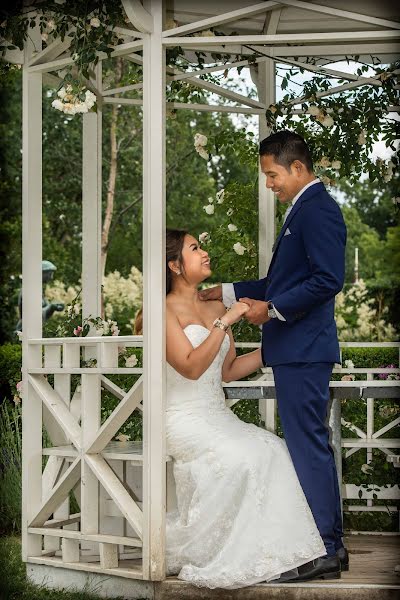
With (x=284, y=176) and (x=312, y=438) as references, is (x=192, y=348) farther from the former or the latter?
(x=284, y=176)

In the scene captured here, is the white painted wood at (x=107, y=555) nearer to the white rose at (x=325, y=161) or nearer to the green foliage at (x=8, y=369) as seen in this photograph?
the white rose at (x=325, y=161)

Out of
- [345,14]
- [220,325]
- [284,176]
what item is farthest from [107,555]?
[345,14]

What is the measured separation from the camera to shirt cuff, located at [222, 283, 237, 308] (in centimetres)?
536

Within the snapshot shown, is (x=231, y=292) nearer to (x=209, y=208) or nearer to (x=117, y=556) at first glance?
(x=117, y=556)

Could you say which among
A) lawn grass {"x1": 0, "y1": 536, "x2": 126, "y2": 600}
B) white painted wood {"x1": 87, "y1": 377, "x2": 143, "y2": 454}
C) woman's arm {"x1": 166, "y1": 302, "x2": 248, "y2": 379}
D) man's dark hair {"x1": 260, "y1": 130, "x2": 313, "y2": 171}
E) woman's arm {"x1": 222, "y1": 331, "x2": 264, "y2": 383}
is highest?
man's dark hair {"x1": 260, "y1": 130, "x2": 313, "y2": 171}

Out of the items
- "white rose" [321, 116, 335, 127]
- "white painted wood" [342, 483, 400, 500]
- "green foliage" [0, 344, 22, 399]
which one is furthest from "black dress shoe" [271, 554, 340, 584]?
"green foliage" [0, 344, 22, 399]

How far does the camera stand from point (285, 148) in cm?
484

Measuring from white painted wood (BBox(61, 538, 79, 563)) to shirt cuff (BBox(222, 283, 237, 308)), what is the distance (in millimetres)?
1394

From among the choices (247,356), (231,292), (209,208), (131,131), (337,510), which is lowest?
(337,510)

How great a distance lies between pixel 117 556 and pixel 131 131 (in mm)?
12598

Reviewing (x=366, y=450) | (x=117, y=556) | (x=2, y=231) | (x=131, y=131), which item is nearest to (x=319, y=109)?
(x=366, y=450)

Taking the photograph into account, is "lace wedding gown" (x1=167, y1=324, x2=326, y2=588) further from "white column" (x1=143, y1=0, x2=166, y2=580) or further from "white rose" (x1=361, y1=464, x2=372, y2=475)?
"white rose" (x1=361, y1=464, x2=372, y2=475)

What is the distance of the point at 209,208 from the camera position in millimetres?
7125

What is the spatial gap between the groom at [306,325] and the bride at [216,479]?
0.25ft
